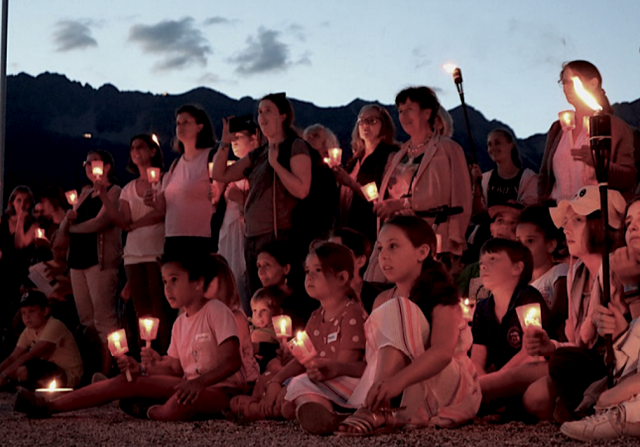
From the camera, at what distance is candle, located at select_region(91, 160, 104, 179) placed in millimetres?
7527

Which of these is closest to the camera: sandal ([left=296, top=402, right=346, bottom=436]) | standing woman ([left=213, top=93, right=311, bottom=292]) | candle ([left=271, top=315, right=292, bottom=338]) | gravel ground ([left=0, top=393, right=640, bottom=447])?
gravel ground ([left=0, top=393, right=640, bottom=447])

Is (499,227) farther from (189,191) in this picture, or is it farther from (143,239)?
(143,239)

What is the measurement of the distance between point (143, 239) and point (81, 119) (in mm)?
34931

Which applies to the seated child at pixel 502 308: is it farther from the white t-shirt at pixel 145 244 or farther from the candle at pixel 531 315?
the white t-shirt at pixel 145 244

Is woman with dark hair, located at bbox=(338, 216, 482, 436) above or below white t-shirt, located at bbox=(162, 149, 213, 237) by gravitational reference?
below

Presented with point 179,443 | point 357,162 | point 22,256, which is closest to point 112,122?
point 22,256

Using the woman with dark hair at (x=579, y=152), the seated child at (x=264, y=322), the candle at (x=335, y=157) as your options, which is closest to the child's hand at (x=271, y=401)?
the seated child at (x=264, y=322)

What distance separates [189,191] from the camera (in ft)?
22.4

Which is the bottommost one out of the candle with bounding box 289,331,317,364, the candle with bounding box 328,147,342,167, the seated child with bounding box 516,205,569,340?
the candle with bounding box 289,331,317,364

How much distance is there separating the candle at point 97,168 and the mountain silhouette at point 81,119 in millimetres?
21673

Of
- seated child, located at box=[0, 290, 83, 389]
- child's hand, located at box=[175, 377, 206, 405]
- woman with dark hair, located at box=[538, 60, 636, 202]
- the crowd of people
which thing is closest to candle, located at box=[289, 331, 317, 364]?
the crowd of people

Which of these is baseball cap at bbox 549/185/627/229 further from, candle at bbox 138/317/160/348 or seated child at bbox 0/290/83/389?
seated child at bbox 0/290/83/389

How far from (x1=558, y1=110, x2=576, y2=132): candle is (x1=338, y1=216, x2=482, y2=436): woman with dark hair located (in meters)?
1.81

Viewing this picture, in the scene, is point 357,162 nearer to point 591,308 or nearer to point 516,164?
point 516,164
